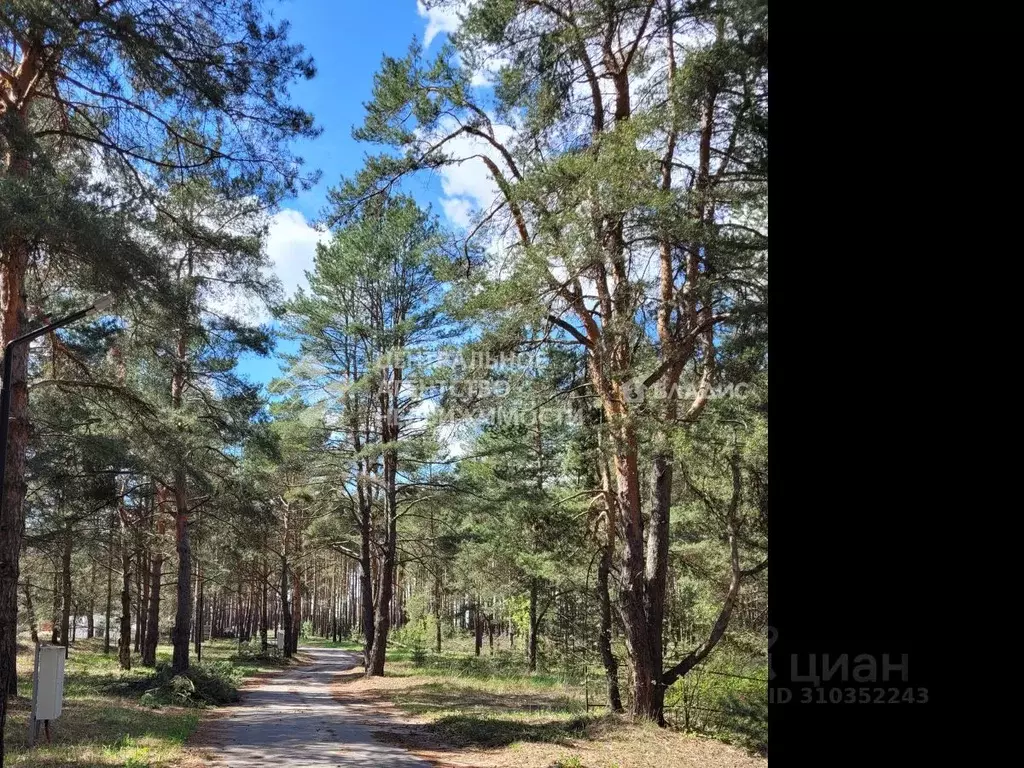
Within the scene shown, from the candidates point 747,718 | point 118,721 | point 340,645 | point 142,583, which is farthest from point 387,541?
point 340,645

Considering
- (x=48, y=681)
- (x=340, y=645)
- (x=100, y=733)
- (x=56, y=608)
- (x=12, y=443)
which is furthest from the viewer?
(x=340, y=645)

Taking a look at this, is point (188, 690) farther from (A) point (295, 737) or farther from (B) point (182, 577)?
(A) point (295, 737)

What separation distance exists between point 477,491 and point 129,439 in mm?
8235

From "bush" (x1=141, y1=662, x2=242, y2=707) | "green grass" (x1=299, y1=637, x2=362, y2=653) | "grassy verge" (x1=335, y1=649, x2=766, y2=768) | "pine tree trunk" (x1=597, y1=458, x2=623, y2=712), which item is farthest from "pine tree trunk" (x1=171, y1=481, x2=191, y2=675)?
"green grass" (x1=299, y1=637, x2=362, y2=653)

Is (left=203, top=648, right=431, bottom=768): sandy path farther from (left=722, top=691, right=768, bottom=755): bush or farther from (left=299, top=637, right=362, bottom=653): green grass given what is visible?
(left=299, top=637, right=362, bottom=653): green grass

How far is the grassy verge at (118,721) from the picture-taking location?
25.7 feet

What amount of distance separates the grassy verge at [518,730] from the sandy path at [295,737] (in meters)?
0.51

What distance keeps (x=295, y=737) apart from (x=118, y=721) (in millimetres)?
3009

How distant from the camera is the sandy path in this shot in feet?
27.2

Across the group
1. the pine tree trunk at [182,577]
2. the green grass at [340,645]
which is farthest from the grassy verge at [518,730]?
the green grass at [340,645]

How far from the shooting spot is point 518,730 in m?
9.98
